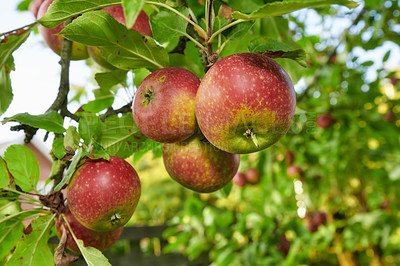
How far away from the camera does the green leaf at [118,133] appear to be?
67cm

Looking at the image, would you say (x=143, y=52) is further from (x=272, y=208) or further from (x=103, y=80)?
(x=272, y=208)

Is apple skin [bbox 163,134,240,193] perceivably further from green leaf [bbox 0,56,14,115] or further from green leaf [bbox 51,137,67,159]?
green leaf [bbox 0,56,14,115]

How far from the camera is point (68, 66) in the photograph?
2.38ft

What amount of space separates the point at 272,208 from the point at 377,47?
108cm

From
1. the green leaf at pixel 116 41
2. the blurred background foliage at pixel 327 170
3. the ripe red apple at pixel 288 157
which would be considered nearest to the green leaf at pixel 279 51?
the green leaf at pixel 116 41

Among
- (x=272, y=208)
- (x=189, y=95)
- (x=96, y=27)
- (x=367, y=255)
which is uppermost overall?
(x=96, y=27)

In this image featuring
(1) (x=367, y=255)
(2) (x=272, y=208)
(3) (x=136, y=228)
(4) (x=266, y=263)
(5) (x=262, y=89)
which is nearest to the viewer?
(5) (x=262, y=89)

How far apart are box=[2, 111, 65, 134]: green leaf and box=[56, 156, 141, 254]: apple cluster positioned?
3.5 inches

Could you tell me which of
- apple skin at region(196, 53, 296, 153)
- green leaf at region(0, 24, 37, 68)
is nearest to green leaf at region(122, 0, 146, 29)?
apple skin at region(196, 53, 296, 153)

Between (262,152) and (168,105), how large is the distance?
133 centimetres

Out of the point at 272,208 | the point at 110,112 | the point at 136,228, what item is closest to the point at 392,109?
the point at 272,208

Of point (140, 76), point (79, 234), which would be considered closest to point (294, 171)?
point (140, 76)

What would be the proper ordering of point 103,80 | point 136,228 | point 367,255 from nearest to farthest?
point 103,80 < point 367,255 < point 136,228

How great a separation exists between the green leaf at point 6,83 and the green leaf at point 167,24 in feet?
1.50
